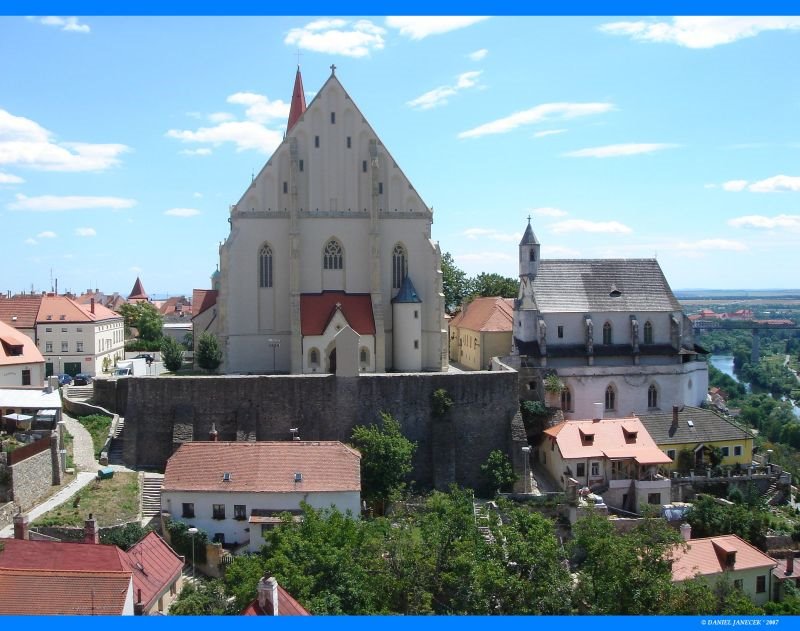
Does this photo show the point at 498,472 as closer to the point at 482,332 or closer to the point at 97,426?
the point at 482,332

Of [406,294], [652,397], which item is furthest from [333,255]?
[652,397]

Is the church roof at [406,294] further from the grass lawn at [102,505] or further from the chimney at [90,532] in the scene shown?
the chimney at [90,532]

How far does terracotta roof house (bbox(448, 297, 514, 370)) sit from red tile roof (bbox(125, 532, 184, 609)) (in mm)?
15757

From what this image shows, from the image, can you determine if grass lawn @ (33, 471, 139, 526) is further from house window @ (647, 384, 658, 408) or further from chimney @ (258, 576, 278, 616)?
house window @ (647, 384, 658, 408)

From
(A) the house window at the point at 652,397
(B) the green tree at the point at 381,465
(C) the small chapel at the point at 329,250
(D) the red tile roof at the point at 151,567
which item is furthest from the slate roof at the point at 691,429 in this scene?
(D) the red tile roof at the point at 151,567

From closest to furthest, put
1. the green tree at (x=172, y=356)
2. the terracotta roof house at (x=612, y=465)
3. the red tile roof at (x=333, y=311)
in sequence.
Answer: the terracotta roof house at (x=612, y=465), the red tile roof at (x=333, y=311), the green tree at (x=172, y=356)

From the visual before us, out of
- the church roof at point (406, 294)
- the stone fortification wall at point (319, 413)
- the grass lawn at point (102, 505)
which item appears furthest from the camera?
the church roof at point (406, 294)

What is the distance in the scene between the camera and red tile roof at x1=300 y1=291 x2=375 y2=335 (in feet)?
86.4

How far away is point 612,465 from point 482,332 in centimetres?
842

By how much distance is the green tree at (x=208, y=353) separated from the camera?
26.9m

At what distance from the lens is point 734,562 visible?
57.9 ft

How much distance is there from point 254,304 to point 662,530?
52.6ft

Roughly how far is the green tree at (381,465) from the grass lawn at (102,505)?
571 centimetres

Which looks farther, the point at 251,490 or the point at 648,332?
the point at 648,332
